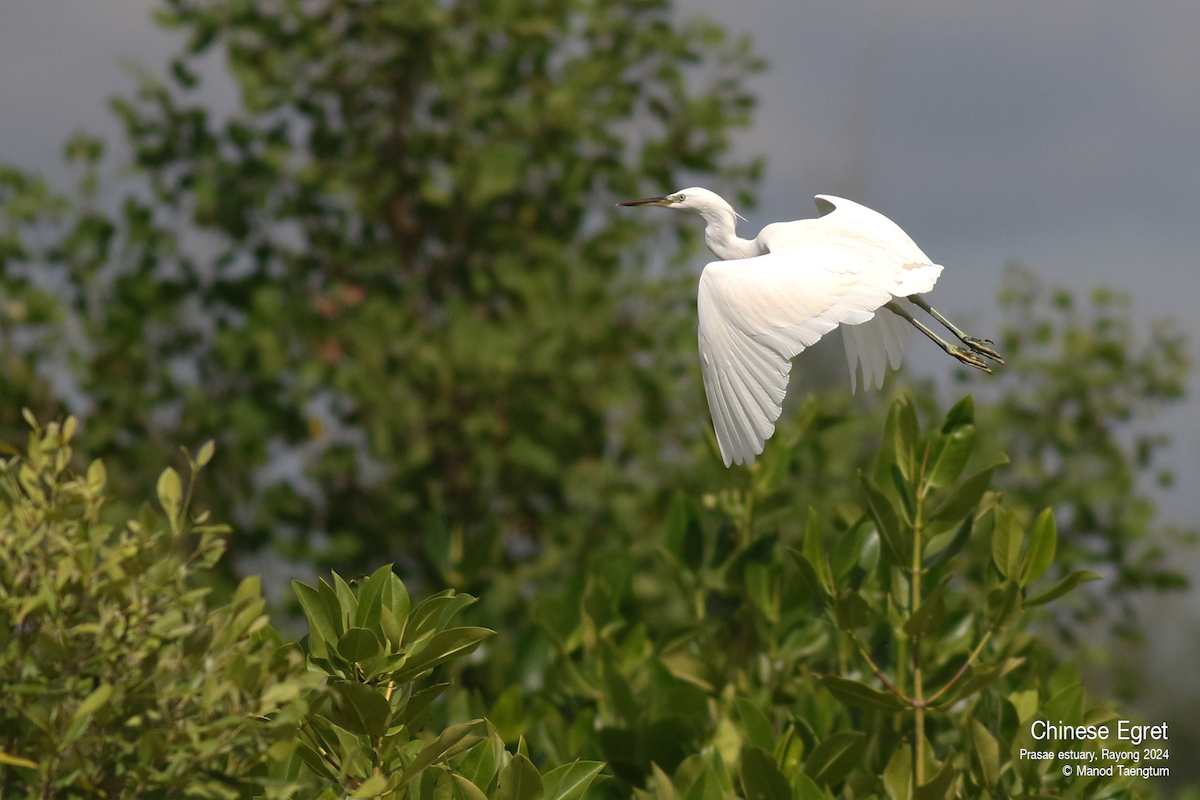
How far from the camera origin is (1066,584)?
2.01m

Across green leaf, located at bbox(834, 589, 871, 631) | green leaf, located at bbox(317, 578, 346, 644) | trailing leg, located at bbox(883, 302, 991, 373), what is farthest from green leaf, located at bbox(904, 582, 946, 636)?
green leaf, located at bbox(317, 578, 346, 644)

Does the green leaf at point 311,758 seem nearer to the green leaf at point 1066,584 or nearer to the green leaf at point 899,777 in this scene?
the green leaf at point 899,777

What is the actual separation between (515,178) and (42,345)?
113 inches

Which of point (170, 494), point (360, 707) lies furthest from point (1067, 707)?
point (170, 494)

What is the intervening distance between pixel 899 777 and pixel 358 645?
1042 mm

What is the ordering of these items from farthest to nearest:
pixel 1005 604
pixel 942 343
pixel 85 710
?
pixel 942 343, pixel 1005 604, pixel 85 710

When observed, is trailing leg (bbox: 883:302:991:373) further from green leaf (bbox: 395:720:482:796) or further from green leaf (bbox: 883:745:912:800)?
green leaf (bbox: 395:720:482:796)

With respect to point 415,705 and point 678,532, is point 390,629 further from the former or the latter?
point 678,532

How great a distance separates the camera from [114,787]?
1.32 metres

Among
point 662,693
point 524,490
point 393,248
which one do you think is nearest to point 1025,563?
point 662,693

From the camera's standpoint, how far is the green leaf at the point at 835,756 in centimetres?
207

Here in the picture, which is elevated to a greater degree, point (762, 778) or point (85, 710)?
point (85, 710)

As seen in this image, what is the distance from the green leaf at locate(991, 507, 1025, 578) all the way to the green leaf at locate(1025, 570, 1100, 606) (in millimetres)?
61

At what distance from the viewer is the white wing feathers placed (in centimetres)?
198
